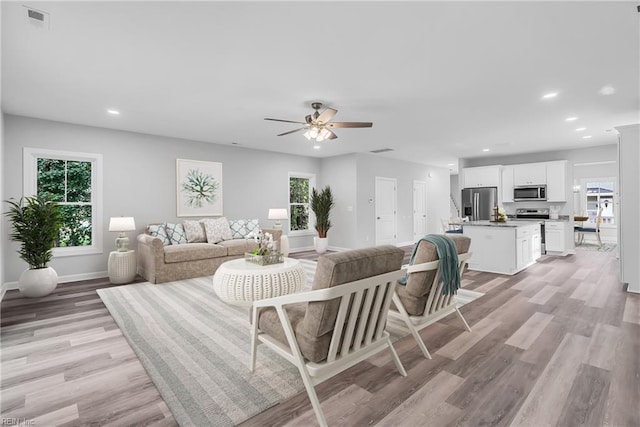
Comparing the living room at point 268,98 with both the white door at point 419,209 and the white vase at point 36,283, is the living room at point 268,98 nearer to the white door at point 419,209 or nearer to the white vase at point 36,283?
the white vase at point 36,283

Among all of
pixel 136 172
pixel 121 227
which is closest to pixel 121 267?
pixel 121 227

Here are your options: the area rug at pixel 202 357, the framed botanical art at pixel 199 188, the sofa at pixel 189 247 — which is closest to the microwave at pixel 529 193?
the area rug at pixel 202 357

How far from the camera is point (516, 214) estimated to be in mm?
8102

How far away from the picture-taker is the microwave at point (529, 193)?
744 centimetres

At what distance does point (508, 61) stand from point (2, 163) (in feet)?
21.3

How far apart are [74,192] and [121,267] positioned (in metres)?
1.62

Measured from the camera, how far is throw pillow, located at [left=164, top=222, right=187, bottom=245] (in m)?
5.39

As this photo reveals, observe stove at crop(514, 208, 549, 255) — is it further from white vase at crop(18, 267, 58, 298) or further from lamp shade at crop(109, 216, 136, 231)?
white vase at crop(18, 267, 58, 298)

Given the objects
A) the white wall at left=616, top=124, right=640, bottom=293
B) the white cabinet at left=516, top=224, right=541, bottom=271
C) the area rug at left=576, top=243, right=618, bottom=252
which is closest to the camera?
the white wall at left=616, top=124, right=640, bottom=293

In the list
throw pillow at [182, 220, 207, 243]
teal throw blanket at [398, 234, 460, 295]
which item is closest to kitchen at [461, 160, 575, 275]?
teal throw blanket at [398, 234, 460, 295]

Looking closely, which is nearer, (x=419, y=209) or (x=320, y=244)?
(x=320, y=244)

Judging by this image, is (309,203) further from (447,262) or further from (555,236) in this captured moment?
(447,262)

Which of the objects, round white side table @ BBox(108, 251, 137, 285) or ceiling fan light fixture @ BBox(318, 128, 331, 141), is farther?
round white side table @ BBox(108, 251, 137, 285)

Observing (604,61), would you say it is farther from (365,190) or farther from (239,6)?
(365,190)
